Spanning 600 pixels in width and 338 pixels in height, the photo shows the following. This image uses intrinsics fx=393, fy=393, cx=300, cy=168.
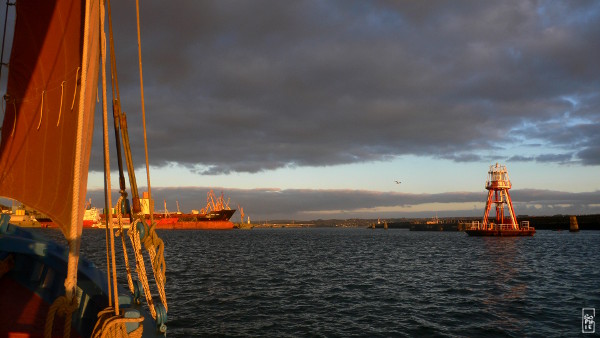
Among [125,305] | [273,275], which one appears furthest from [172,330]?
[273,275]

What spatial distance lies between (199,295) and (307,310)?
24.4 feet

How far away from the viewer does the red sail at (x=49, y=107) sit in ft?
15.8

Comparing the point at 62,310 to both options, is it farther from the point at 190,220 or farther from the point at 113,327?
the point at 190,220

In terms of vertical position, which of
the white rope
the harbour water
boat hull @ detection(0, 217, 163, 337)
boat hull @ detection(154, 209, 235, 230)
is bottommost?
boat hull @ detection(154, 209, 235, 230)

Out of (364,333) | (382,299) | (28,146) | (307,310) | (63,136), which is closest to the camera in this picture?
(63,136)

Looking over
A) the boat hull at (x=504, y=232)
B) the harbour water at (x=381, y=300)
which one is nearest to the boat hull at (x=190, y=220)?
the boat hull at (x=504, y=232)

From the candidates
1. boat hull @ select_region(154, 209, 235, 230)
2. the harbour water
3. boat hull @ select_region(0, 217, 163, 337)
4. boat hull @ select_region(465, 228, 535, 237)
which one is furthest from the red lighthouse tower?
boat hull @ select_region(154, 209, 235, 230)

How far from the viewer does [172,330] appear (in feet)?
52.5

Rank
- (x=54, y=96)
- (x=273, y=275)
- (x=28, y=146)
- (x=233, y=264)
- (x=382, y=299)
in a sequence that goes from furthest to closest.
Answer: (x=233, y=264) < (x=273, y=275) < (x=382, y=299) < (x=28, y=146) < (x=54, y=96)

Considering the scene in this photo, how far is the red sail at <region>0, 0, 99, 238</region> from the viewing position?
480 centimetres

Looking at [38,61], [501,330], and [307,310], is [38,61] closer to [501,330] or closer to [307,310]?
[307,310]

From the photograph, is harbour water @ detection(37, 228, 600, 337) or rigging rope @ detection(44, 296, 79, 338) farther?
harbour water @ detection(37, 228, 600, 337)

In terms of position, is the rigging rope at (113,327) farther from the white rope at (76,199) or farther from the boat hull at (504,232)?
the boat hull at (504,232)

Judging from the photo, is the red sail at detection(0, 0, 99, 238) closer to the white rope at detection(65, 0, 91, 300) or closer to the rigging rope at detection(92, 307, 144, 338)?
the white rope at detection(65, 0, 91, 300)
